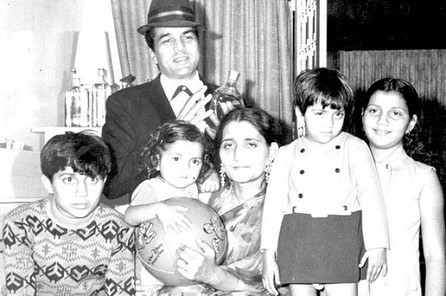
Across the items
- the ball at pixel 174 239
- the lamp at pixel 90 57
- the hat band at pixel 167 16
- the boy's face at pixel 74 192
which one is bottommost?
the ball at pixel 174 239

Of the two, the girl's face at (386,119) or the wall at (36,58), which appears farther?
the wall at (36,58)

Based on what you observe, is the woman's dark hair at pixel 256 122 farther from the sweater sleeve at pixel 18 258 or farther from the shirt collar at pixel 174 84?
the sweater sleeve at pixel 18 258

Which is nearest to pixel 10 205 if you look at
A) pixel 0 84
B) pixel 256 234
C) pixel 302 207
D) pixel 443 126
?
pixel 0 84

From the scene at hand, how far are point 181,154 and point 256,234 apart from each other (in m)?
0.44

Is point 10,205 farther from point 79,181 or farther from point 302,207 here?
point 302,207

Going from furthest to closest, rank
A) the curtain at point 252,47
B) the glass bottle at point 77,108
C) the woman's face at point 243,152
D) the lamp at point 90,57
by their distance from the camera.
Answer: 1. the curtain at point 252,47
2. the lamp at point 90,57
3. the glass bottle at point 77,108
4. the woman's face at point 243,152

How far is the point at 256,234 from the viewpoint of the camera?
2367 millimetres

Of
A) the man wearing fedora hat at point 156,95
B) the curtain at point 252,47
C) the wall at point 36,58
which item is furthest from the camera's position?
the curtain at point 252,47

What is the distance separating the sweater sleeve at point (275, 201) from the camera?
88.1 inches

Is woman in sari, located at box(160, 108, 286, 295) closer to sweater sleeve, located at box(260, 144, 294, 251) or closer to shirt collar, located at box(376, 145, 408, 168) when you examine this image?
sweater sleeve, located at box(260, 144, 294, 251)

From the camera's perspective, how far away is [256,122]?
2.41 metres

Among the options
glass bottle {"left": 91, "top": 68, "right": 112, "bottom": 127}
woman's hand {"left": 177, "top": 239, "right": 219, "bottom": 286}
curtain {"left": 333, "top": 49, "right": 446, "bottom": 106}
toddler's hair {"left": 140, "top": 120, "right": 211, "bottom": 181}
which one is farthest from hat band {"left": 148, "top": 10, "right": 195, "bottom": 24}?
curtain {"left": 333, "top": 49, "right": 446, "bottom": 106}

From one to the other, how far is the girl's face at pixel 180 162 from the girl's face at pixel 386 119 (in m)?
0.70

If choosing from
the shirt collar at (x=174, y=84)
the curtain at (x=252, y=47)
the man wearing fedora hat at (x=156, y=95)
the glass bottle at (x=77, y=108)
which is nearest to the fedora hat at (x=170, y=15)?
the man wearing fedora hat at (x=156, y=95)
